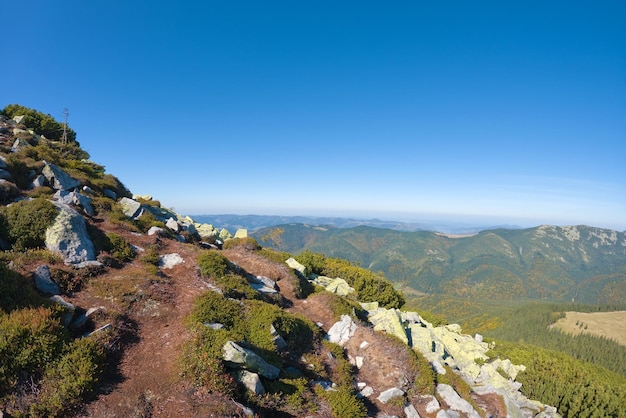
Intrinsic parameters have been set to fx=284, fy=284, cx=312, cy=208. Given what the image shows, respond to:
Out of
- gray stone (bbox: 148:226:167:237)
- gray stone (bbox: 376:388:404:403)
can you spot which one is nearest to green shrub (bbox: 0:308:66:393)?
gray stone (bbox: 148:226:167:237)

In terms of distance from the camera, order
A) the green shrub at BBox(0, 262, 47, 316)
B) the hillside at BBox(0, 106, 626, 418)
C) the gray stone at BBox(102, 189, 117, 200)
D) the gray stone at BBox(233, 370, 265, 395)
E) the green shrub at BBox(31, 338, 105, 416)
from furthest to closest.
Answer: the gray stone at BBox(102, 189, 117, 200) → the gray stone at BBox(233, 370, 265, 395) → the green shrub at BBox(0, 262, 47, 316) → the hillside at BBox(0, 106, 626, 418) → the green shrub at BBox(31, 338, 105, 416)

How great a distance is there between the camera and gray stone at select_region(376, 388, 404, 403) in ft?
52.5

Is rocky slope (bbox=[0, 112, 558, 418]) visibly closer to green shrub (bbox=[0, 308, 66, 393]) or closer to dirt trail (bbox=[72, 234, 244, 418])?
dirt trail (bbox=[72, 234, 244, 418])

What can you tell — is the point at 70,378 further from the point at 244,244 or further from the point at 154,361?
the point at 244,244

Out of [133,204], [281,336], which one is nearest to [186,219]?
[133,204]

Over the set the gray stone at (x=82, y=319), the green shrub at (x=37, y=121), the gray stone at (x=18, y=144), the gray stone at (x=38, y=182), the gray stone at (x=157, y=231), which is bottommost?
the gray stone at (x=82, y=319)

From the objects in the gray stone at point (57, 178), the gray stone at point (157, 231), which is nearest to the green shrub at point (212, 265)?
the gray stone at point (157, 231)

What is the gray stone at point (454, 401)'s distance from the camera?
1733 cm

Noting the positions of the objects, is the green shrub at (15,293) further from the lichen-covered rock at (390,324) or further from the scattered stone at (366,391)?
the lichen-covered rock at (390,324)

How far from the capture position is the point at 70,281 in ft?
45.8

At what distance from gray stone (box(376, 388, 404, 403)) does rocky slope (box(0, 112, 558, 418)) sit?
0.36ft

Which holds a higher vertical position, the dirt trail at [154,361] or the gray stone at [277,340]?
the dirt trail at [154,361]

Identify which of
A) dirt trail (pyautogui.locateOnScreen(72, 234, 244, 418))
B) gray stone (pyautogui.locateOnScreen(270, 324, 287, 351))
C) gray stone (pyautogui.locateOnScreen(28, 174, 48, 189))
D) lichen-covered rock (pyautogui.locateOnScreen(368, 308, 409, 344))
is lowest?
lichen-covered rock (pyautogui.locateOnScreen(368, 308, 409, 344))

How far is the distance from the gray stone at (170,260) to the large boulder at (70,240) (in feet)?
12.6
